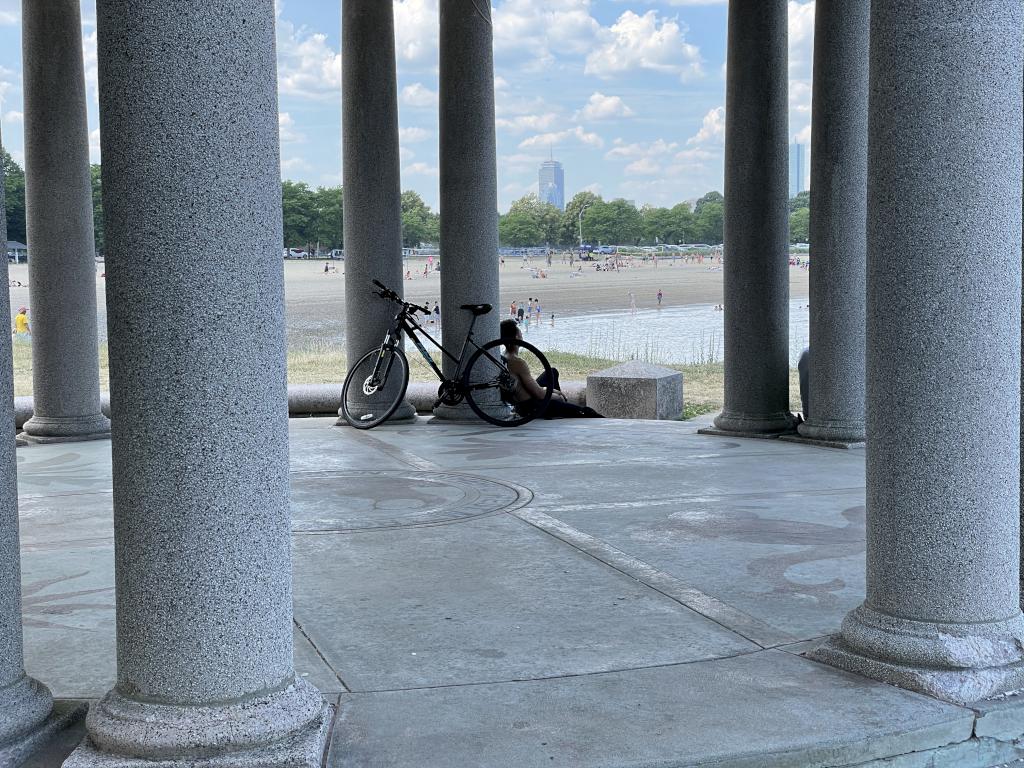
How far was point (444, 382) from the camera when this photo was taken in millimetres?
18766

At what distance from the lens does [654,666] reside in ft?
23.2

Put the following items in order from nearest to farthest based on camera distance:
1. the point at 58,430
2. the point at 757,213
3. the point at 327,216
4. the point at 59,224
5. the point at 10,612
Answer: the point at 10,612 → the point at 757,213 → the point at 59,224 → the point at 58,430 → the point at 327,216

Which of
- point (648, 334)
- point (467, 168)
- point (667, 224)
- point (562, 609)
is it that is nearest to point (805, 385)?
point (467, 168)

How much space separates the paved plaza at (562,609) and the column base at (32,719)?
0.13 metres

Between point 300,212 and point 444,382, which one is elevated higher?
point 300,212

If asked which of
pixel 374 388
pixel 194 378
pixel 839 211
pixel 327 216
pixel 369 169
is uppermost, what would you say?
pixel 327 216

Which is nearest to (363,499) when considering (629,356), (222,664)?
(222,664)

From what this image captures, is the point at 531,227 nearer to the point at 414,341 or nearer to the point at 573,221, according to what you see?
the point at 573,221

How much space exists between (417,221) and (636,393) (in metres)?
96.9

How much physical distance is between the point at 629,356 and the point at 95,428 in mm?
41877

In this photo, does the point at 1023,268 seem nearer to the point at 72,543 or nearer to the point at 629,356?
the point at 72,543

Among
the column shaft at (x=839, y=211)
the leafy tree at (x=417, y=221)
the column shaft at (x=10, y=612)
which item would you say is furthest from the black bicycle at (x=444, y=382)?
the leafy tree at (x=417, y=221)

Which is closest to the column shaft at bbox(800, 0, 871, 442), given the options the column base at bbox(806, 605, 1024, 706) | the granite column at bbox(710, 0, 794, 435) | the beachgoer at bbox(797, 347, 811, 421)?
the beachgoer at bbox(797, 347, 811, 421)

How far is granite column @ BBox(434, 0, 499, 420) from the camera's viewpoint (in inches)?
736
